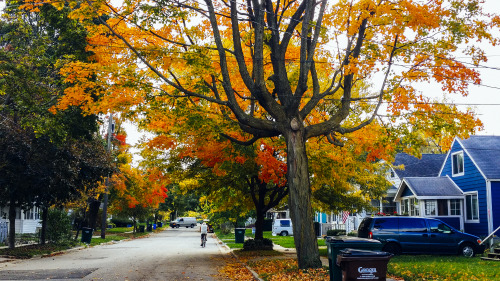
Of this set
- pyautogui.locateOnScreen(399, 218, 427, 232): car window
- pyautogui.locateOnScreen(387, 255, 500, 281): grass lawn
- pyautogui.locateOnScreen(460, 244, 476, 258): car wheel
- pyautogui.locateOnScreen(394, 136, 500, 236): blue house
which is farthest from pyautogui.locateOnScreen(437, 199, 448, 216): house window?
pyautogui.locateOnScreen(387, 255, 500, 281): grass lawn

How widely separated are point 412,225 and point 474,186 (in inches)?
336

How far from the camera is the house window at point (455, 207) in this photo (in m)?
30.9

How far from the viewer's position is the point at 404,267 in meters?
17.0

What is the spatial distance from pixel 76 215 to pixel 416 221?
3737 centimetres

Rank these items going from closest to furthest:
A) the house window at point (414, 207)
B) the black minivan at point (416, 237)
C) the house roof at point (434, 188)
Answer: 1. the black minivan at point (416, 237)
2. the house roof at point (434, 188)
3. the house window at point (414, 207)

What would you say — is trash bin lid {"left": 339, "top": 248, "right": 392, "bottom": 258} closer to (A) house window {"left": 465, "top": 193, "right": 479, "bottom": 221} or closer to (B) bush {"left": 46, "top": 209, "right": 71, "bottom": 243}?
(A) house window {"left": 465, "top": 193, "right": 479, "bottom": 221}

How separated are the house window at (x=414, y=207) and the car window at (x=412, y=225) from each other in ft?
33.5

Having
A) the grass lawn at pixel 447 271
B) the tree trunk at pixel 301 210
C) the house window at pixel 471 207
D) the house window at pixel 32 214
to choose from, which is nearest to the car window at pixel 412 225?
the grass lawn at pixel 447 271

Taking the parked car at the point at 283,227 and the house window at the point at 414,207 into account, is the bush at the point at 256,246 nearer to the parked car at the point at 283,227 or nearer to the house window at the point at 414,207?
the house window at the point at 414,207

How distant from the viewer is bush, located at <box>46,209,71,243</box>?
2920 centimetres

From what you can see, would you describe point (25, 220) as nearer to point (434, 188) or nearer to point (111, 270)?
point (111, 270)

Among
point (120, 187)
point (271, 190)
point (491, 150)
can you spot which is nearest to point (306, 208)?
point (271, 190)

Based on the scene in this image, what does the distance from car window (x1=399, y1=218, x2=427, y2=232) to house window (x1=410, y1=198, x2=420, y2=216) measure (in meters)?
10.2

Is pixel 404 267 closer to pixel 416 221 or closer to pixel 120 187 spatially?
pixel 416 221
